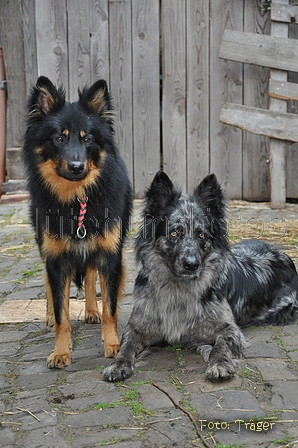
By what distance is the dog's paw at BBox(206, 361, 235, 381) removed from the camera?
313 cm

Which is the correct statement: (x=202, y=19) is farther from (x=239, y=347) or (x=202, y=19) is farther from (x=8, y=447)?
(x=8, y=447)

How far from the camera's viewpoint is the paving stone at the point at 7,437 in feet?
8.45

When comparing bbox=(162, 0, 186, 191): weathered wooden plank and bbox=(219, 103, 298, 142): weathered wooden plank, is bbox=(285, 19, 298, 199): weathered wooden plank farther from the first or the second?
bbox=(162, 0, 186, 191): weathered wooden plank

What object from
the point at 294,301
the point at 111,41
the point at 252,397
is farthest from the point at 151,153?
the point at 252,397

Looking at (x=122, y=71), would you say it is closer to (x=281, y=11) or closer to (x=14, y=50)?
(x=14, y=50)

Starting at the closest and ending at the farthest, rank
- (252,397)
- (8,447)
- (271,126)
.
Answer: (8,447) < (252,397) < (271,126)

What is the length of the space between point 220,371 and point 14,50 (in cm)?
675

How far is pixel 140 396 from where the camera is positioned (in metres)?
3.01

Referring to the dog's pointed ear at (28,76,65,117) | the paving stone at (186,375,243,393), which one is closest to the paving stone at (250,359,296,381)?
the paving stone at (186,375,243,393)

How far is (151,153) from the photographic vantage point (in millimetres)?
7887

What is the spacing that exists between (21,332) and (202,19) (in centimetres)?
523

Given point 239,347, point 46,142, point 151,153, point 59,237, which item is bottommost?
point 239,347

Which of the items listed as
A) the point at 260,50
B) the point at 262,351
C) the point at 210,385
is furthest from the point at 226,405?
the point at 260,50

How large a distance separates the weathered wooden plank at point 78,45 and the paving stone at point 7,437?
5.77 metres
